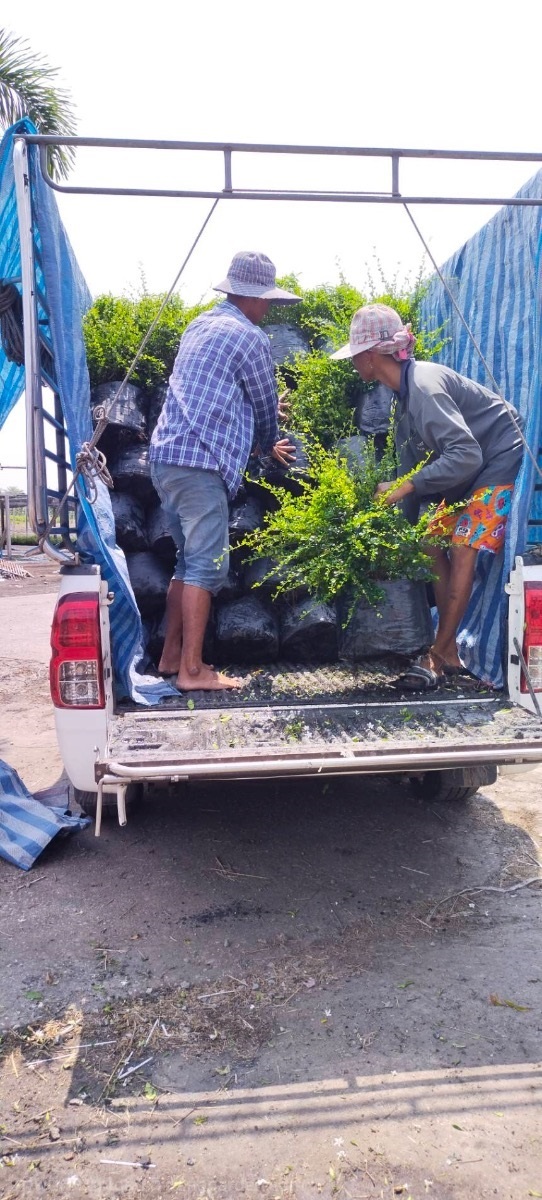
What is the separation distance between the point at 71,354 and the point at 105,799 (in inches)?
71.9

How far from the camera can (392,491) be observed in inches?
139

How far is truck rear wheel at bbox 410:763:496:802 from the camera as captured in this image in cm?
344

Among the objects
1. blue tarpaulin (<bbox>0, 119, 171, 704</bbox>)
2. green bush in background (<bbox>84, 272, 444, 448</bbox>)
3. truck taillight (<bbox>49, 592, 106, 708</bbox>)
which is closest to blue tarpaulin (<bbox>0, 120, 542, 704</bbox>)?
blue tarpaulin (<bbox>0, 119, 171, 704</bbox>)

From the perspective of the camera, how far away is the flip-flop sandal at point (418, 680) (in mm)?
3598

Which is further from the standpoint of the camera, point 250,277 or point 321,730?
point 250,277

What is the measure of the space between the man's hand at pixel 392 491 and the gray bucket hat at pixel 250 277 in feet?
3.80

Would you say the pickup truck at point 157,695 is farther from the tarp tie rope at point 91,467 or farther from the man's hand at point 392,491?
the man's hand at point 392,491

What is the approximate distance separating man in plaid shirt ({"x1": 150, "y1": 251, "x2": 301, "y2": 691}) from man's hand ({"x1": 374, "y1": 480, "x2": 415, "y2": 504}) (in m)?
0.70

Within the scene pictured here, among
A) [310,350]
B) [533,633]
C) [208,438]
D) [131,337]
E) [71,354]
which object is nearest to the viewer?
[533,633]

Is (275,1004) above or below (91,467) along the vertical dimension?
below

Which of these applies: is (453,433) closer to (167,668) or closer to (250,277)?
(250,277)

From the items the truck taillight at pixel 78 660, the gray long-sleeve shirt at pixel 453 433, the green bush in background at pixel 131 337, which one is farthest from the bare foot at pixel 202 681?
the green bush in background at pixel 131 337

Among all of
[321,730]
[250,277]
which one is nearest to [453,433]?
[250,277]

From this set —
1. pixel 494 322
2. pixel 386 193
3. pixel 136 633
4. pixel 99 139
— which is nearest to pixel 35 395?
pixel 99 139
